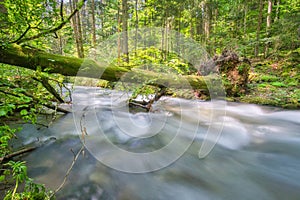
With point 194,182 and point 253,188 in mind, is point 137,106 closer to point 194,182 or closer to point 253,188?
point 194,182

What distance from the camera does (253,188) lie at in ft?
7.38

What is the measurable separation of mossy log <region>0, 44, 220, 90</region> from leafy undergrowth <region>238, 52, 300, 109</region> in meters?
2.55

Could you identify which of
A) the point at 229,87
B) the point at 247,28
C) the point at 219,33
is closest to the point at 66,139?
the point at 229,87

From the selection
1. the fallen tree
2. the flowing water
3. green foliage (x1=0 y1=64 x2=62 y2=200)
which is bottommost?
the flowing water

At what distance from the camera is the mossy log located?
2994 mm

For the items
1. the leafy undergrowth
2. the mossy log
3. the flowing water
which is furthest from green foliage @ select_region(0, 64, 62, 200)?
the leafy undergrowth

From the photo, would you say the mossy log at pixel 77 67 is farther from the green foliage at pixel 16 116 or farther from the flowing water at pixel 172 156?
the flowing water at pixel 172 156

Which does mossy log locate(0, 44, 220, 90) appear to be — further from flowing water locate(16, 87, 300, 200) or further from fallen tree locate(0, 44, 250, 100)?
flowing water locate(16, 87, 300, 200)

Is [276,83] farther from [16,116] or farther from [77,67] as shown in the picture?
[16,116]

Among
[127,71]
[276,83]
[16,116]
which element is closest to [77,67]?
[127,71]

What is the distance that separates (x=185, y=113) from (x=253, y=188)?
11.1 feet

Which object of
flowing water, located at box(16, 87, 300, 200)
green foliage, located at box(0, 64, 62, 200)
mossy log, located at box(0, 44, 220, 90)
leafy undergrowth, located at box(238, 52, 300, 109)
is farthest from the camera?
leafy undergrowth, located at box(238, 52, 300, 109)

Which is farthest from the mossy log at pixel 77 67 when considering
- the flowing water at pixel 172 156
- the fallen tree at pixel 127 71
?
the flowing water at pixel 172 156

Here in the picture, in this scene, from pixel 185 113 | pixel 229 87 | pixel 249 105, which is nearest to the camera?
pixel 185 113
